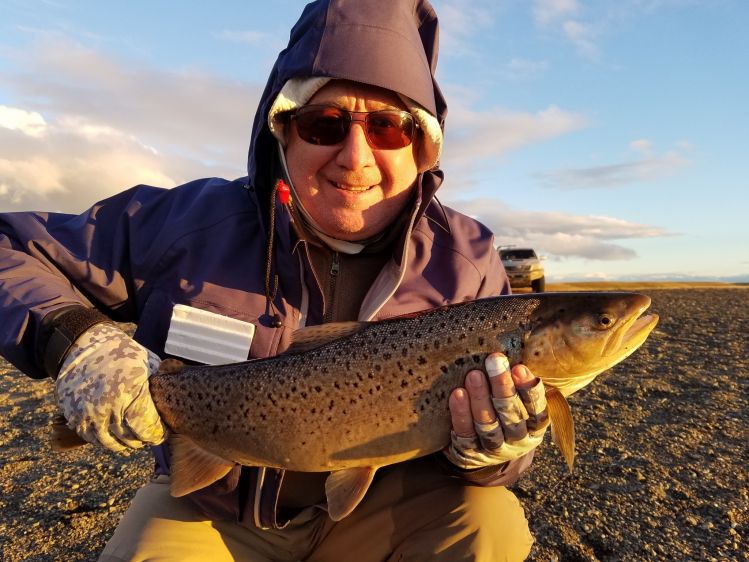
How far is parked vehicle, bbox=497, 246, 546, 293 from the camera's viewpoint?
20.6m

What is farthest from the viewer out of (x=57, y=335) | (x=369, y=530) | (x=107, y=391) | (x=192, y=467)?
(x=369, y=530)

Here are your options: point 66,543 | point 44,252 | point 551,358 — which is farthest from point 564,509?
point 44,252

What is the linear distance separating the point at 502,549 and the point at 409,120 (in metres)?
2.27

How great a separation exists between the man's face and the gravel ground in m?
2.24

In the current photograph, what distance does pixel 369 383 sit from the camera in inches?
103

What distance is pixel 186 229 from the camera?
2957 mm

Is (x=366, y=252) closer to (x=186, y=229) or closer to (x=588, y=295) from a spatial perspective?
(x=186, y=229)

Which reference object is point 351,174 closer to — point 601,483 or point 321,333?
point 321,333

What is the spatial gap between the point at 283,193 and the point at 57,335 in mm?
1303

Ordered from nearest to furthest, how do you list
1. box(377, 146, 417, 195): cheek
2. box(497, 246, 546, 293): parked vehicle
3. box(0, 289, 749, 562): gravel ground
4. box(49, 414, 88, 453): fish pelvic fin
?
box(49, 414, 88, 453): fish pelvic fin, box(377, 146, 417, 195): cheek, box(0, 289, 749, 562): gravel ground, box(497, 246, 546, 293): parked vehicle

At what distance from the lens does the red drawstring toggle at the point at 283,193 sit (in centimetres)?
288

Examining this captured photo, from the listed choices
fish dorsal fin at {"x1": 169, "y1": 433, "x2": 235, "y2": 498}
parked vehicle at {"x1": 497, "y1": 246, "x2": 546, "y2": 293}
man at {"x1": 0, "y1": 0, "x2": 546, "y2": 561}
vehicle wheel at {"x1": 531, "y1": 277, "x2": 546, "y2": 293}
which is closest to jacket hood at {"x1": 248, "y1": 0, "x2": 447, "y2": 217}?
man at {"x1": 0, "y1": 0, "x2": 546, "y2": 561}

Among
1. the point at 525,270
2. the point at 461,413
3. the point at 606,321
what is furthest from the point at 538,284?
the point at 461,413

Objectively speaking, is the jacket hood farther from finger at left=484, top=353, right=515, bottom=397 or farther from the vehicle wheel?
the vehicle wheel
